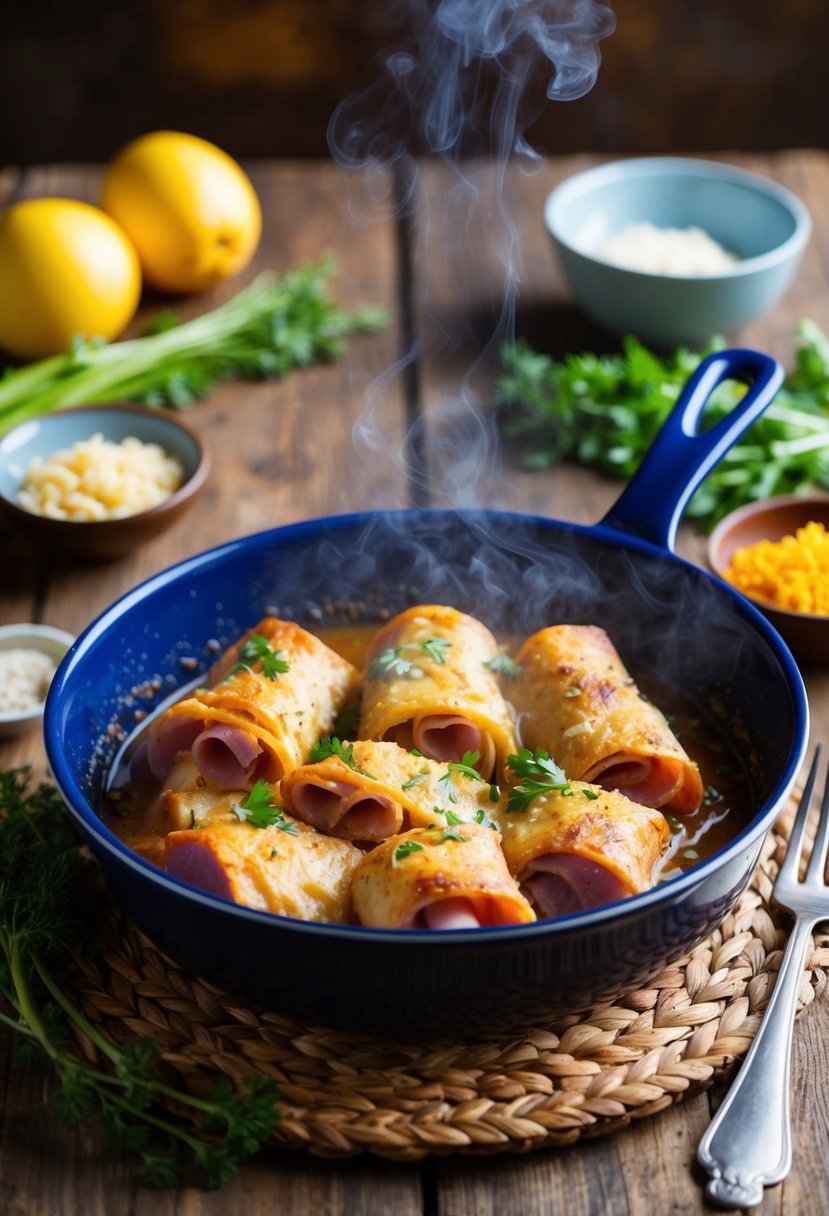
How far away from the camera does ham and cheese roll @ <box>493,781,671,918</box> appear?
2.02m

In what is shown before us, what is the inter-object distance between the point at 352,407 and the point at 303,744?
177cm

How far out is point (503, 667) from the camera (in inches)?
101

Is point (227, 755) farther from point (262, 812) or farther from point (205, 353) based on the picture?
point (205, 353)

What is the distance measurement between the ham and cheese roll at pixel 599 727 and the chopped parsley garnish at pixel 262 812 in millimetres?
526

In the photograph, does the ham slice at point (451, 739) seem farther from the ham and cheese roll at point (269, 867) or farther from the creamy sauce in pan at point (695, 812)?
the ham and cheese roll at point (269, 867)

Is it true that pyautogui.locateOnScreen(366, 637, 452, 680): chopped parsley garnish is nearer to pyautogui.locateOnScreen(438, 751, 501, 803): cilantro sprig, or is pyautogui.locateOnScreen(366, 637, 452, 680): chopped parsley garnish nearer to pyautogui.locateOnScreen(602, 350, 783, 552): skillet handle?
pyautogui.locateOnScreen(438, 751, 501, 803): cilantro sprig

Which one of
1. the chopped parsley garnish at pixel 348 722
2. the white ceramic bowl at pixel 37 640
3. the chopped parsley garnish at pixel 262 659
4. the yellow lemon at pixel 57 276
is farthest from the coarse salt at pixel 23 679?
the yellow lemon at pixel 57 276

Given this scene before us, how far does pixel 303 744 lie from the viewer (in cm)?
241

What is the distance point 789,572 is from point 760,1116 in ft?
4.71

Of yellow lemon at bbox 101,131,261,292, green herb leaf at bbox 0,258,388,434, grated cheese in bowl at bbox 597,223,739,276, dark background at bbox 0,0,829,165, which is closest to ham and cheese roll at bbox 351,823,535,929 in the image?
green herb leaf at bbox 0,258,388,434

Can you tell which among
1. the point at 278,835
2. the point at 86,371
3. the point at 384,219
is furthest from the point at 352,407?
the point at 278,835

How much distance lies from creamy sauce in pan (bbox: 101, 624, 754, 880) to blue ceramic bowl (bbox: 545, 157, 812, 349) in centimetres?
161

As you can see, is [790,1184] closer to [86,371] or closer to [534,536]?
[534,536]

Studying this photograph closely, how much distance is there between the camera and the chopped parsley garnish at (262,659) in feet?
8.00
